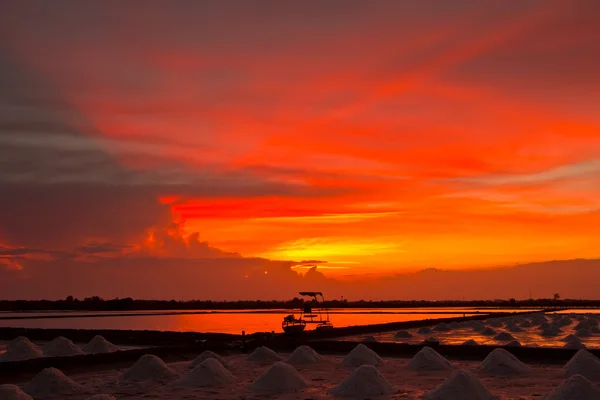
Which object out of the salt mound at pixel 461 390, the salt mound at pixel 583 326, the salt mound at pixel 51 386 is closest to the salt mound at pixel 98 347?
the salt mound at pixel 51 386

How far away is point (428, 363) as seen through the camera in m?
23.6

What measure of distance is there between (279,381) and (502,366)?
8.57 metres

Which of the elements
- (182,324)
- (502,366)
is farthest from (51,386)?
(182,324)

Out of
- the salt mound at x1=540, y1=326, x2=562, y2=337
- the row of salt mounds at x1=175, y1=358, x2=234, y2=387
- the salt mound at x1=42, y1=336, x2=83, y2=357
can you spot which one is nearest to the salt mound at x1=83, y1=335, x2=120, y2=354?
the salt mound at x1=42, y1=336, x2=83, y2=357

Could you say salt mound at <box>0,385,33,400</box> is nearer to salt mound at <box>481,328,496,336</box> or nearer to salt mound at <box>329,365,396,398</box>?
salt mound at <box>329,365,396,398</box>

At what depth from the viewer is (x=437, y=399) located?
17172 mm

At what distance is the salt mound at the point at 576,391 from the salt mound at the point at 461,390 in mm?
1843

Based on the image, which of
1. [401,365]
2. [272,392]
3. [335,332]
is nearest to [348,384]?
[272,392]

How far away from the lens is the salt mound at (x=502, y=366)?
22.2m

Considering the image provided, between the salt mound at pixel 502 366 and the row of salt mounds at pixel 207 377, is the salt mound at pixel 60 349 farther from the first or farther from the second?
the salt mound at pixel 502 366

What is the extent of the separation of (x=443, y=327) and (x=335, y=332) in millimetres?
10155

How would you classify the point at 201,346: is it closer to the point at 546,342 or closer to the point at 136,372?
the point at 136,372

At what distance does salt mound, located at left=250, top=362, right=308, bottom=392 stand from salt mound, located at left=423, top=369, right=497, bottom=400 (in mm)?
4358

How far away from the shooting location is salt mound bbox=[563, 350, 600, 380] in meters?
20.5
